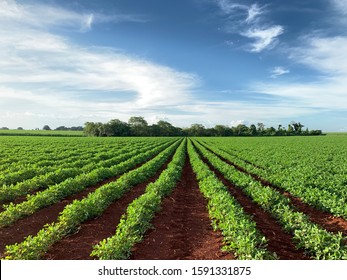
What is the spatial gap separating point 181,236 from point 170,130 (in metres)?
131

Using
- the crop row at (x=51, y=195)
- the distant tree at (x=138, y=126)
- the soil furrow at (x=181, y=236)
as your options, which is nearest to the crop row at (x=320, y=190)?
the soil furrow at (x=181, y=236)

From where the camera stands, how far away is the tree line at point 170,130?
115m

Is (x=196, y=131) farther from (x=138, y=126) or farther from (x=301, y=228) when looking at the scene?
(x=301, y=228)

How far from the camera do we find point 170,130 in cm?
13912

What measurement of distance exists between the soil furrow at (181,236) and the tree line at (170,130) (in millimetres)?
105524

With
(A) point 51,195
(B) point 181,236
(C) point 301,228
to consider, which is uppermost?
(A) point 51,195

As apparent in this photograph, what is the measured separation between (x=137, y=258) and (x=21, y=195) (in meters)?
7.35

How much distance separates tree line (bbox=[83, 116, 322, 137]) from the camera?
115m

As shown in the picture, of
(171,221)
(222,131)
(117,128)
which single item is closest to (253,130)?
(222,131)

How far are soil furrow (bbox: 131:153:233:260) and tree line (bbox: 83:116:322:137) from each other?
346ft

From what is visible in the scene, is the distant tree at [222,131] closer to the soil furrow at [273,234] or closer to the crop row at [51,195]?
the crop row at [51,195]

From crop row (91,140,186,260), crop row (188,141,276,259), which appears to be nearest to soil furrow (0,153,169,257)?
crop row (91,140,186,260)
